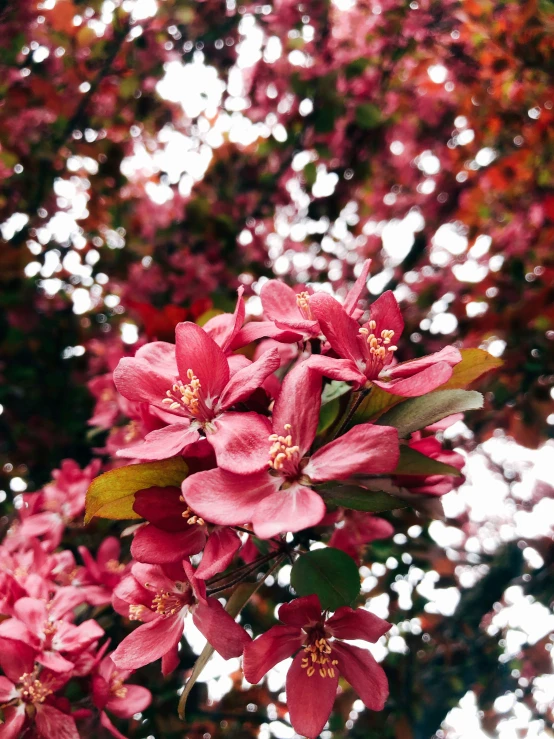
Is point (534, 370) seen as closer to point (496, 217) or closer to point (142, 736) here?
point (496, 217)

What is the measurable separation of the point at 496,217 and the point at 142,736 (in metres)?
3.09

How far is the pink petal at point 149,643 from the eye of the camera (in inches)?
31.7

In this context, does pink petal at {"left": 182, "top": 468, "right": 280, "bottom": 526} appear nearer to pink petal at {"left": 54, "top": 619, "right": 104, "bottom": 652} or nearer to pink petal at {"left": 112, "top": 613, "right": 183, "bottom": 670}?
pink petal at {"left": 112, "top": 613, "right": 183, "bottom": 670}

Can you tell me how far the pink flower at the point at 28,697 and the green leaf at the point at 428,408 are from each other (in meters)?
0.71

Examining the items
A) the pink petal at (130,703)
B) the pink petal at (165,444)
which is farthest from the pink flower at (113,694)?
the pink petal at (165,444)

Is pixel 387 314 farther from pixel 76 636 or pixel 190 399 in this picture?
pixel 76 636

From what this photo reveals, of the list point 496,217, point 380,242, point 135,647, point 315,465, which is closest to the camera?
point 315,465

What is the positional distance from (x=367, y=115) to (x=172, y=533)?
244cm

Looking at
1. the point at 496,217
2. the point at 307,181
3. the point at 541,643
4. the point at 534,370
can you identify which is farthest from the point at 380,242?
the point at 541,643

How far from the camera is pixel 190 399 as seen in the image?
2.60ft

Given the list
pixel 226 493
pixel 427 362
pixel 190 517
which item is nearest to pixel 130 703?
pixel 190 517

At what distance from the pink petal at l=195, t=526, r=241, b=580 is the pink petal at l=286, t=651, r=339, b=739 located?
23cm

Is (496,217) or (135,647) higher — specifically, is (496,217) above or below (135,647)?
below

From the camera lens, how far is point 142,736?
1.76 meters
